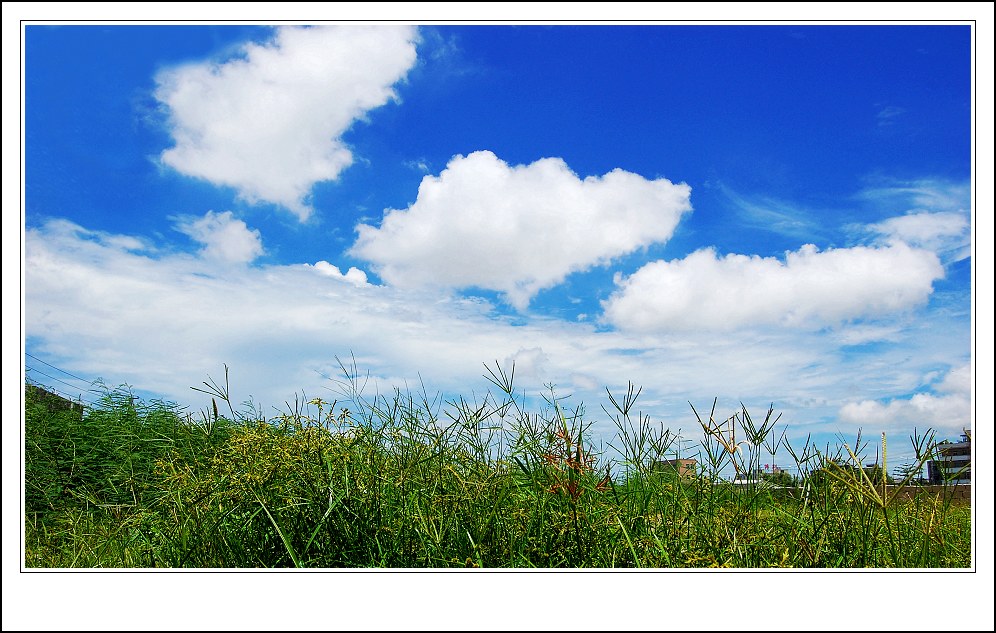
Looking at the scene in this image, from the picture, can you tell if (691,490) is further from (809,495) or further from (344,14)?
(344,14)

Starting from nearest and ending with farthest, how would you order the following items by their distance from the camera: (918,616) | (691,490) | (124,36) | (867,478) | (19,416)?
1. (918,616)
2. (19,416)
3. (867,478)
4. (124,36)
5. (691,490)

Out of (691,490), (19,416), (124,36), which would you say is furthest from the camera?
(691,490)

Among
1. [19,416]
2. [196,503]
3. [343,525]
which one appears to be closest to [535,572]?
[343,525]

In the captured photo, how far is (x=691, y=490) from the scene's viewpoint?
2.61 m

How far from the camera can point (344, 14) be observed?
2.02m

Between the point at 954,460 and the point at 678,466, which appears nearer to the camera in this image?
the point at 954,460

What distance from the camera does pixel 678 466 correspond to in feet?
8.80

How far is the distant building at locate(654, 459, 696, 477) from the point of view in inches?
104

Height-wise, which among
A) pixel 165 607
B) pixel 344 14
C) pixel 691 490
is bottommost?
pixel 165 607

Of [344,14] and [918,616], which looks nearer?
[918,616]

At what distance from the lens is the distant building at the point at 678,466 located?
264 cm

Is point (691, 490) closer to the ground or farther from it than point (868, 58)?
closer to the ground

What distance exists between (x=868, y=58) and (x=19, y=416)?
289cm

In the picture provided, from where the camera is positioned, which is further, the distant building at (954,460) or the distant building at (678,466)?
the distant building at (678,466)
